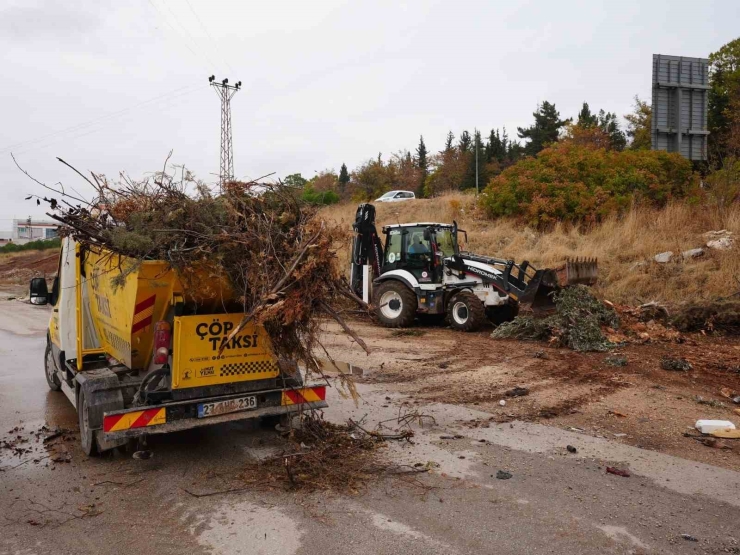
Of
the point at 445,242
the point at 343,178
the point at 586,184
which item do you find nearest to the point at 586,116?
the point at 343,178

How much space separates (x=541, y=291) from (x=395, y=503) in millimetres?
9078

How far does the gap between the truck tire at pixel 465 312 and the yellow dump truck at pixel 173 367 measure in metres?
7.74

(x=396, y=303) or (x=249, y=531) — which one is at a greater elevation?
(x=396, y=303)

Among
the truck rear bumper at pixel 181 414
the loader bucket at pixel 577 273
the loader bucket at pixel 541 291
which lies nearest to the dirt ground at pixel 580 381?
the truck rear bumper at pixel 181 414

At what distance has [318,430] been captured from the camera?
6273 millimetres

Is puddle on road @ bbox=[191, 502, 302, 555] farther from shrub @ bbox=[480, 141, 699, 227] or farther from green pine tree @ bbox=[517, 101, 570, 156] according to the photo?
green pine tree @ bbox=[517, 101, 570, 156]

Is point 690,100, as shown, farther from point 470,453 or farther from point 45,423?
point 45,423

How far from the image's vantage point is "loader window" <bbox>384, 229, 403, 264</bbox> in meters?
15.0

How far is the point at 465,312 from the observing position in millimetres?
A: 13703

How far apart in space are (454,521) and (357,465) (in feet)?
4.31

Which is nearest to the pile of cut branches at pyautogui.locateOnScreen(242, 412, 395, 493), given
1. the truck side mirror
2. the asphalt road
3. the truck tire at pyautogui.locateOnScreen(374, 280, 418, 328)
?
the asphalt road

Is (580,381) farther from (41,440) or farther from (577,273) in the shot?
(41,440)

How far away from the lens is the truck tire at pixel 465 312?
1343cm

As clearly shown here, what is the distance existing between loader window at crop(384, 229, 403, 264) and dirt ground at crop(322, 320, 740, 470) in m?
2.63
